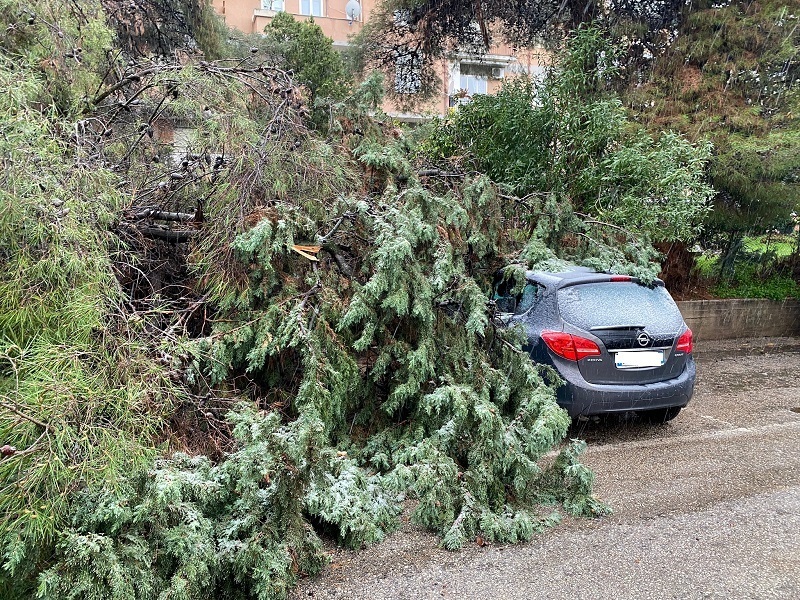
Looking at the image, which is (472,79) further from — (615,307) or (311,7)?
(615,307)

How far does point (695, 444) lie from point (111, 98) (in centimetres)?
574

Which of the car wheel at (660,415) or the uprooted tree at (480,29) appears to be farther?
the uprooted tree at (480,29)

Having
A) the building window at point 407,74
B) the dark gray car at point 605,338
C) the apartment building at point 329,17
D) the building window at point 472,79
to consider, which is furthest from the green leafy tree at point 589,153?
the apartment building at point 329,17

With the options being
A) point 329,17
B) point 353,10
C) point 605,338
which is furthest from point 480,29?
point 329,17

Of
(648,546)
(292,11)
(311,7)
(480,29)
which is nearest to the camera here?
(648,546)

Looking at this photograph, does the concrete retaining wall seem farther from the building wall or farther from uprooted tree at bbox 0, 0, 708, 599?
the building wall

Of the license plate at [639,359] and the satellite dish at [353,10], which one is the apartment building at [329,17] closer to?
the satellite dish at [353,10]

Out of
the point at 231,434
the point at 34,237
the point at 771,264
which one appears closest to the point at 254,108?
the point at 34,237

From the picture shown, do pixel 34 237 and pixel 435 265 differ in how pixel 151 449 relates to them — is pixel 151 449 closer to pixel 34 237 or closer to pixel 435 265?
pixel 34 237

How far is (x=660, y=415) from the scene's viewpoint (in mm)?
5930

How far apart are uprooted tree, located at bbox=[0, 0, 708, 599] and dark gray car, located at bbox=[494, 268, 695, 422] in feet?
0.90

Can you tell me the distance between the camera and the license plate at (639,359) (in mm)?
5043

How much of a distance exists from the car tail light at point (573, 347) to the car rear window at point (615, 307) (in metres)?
0.11

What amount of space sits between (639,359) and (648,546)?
191 cm
